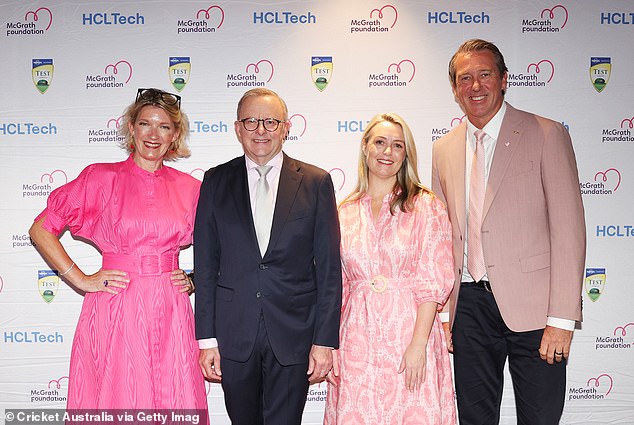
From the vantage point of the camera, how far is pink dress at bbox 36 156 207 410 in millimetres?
2438

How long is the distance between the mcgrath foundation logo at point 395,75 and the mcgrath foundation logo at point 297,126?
1.50 ft

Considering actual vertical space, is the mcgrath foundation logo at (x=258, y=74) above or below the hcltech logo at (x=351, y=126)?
above

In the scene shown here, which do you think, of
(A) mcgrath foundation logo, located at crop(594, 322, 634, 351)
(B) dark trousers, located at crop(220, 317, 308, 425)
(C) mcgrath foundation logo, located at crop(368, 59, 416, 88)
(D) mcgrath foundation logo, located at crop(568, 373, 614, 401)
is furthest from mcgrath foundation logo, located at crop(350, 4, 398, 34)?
(D) mcgrath foundation logo, located at crop(568, 373, 614, 401)

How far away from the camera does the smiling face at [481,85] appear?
2.52 m

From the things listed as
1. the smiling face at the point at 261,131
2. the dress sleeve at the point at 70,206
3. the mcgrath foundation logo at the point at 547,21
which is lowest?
the dress sleeve at the point at 70,206

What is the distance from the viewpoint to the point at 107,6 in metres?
3.37

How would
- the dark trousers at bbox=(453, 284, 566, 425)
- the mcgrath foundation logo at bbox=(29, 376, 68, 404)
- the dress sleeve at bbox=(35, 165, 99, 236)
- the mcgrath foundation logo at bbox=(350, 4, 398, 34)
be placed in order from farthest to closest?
1. the mcgrath foundation logo at bbox=(29, 376, 68, 404)
2. the mcgrath foundation logo at bbox=(350, 4, 398, 34)
3. the dress sleeve at bbox=(35, 165, 99, 236)
4. the dark trousers at bbox=(453, 284, 566, 425)

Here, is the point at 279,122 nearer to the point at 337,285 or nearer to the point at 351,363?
the point at 337,285

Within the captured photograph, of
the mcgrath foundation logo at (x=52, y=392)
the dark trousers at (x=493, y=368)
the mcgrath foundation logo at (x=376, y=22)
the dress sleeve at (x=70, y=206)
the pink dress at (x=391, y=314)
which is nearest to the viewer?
the pink dress at (x=391, y=314)

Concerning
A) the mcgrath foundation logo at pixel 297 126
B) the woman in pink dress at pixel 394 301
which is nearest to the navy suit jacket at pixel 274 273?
the woman in pink dress at pixel 394 301

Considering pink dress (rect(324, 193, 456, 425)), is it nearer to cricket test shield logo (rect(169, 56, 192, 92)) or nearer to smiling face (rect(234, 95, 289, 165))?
smiling face (rect(234, 95, 289, 165))

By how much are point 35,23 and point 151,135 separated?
4.84 feet

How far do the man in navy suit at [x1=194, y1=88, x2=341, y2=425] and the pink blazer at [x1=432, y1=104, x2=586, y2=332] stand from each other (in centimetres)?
71

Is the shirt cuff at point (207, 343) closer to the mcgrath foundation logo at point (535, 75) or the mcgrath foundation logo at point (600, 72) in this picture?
the mcgrath foundation logo at point (535, 75)
